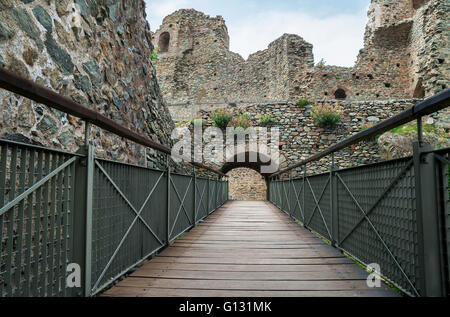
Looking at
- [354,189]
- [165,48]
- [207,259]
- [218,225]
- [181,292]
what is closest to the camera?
[181,292]

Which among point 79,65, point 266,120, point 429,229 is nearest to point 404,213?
point 429,229

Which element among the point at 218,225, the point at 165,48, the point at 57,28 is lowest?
the point at 218,225

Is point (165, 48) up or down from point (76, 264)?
up

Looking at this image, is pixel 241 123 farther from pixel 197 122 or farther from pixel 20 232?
pixel 20 232

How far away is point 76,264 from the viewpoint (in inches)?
53.4

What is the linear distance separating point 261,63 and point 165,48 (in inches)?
291

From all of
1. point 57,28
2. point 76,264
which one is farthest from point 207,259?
point 57,28

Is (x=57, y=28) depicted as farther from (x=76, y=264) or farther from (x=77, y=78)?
(x=76, y=264)

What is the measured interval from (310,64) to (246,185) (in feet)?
22.8

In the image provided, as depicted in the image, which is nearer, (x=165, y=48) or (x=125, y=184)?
(x=125, y=184)

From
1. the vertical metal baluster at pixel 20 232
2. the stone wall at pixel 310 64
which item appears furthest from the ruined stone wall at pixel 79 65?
the stone wall at pixel 310 64

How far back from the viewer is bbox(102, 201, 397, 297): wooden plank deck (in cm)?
163

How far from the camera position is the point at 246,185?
50.3 feet
